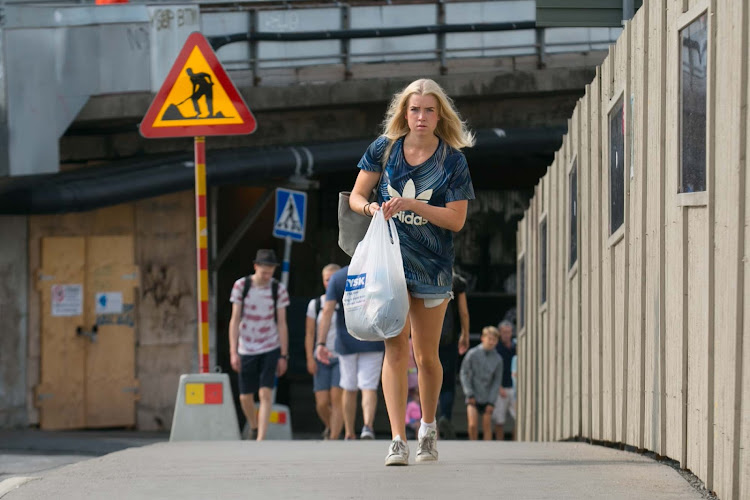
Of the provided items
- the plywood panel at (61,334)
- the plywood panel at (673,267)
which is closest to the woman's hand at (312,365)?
the plywood panel at (61,334)

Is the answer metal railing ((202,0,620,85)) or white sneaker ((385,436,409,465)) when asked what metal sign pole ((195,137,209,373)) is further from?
metal railing ((202,0,620,85))

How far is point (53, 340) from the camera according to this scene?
1909 centimetres

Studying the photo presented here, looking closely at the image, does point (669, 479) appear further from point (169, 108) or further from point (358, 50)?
point (358, 50)

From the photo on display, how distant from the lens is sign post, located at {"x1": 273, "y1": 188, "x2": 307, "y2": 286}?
17922 mm

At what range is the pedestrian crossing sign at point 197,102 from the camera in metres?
10.8

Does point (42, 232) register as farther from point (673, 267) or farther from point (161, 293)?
point (673, 267)

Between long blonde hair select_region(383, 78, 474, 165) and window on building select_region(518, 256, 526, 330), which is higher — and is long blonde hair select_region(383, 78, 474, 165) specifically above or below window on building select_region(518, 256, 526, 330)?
above

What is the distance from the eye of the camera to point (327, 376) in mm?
14531

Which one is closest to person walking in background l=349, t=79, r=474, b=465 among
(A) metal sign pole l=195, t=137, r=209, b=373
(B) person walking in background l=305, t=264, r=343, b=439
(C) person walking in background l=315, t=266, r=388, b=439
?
(A) metal sign pole l=195, t=137, r=209, b=373

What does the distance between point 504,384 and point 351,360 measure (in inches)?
275

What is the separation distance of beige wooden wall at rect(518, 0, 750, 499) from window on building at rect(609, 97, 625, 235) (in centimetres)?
12

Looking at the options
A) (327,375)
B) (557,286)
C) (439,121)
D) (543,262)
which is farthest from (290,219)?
(439,121)

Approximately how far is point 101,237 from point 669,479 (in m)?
14.4

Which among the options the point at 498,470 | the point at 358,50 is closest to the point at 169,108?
the point at 498,470
